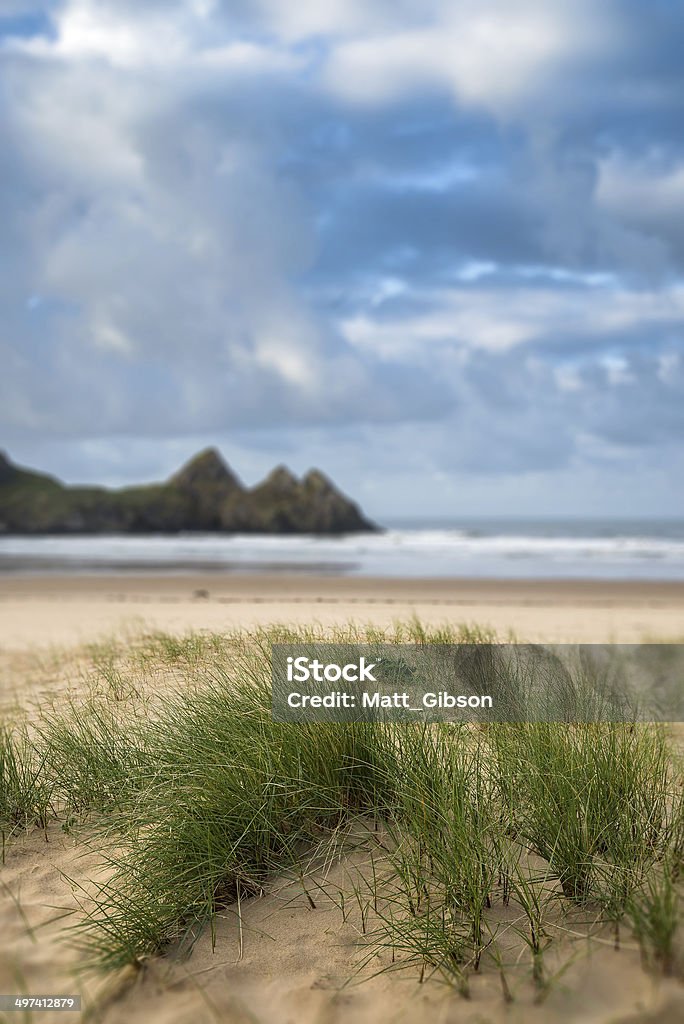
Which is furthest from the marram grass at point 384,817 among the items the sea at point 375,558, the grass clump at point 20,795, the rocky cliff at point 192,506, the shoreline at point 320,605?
the rocky cliff at point 192,506

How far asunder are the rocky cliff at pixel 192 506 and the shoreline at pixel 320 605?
3112 centimetres

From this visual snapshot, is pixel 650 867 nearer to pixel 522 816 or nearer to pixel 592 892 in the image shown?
pixel 592 892

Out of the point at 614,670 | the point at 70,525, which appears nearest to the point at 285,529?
the point at 70,525

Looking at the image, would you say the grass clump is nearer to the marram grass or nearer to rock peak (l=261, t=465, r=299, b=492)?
the marram grass

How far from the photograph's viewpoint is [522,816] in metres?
3.34

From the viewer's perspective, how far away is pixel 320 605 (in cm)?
436

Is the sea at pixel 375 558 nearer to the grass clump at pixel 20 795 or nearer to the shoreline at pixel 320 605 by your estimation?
the shoreline at pixel 320 605

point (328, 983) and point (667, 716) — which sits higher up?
point (667, 716)

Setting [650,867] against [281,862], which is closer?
[650,867]

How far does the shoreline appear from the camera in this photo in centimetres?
454

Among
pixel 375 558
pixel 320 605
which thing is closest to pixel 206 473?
pixel 375 558

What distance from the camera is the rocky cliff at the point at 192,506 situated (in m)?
53.9

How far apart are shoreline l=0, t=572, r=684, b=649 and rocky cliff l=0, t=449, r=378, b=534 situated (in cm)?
3112

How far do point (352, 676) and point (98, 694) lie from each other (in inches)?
65.2
